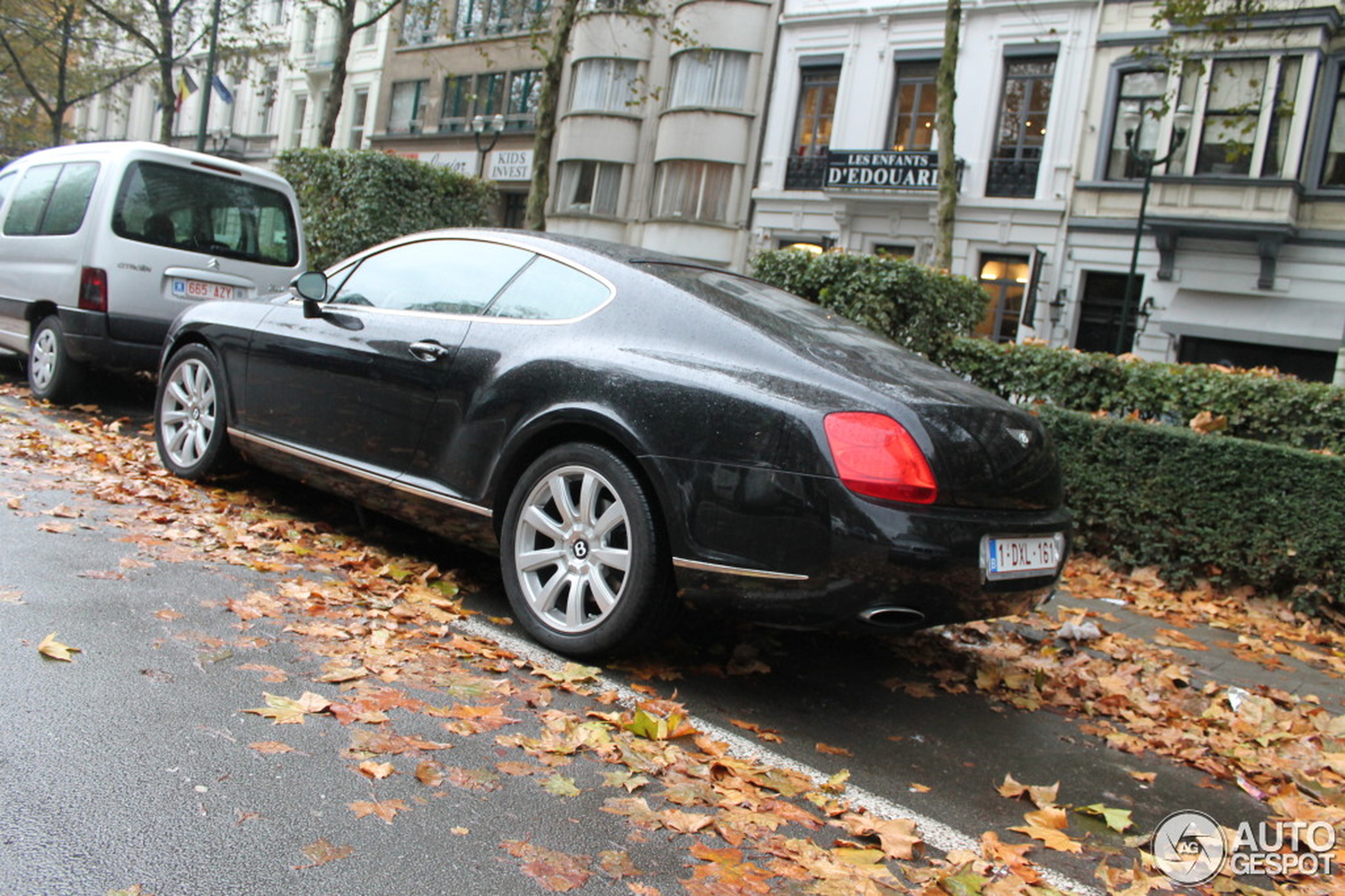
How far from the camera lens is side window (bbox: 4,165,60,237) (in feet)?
27.9

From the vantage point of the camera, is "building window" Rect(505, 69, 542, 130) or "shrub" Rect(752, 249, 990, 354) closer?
"shrub" Rect(752, 249, 990, 354)

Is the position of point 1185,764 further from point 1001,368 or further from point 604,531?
point 1001,368

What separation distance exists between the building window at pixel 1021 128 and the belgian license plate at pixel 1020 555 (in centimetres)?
2102

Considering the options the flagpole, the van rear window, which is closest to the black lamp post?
the van rear window

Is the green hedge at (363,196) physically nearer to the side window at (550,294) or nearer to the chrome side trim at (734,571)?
the side window at (550,294)

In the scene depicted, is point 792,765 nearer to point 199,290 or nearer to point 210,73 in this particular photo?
point 199,290

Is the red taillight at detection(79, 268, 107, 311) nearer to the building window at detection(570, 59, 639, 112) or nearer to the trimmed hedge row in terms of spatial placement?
the trimmed hedge row

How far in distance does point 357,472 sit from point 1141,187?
20.7 meters

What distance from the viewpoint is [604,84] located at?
101 feet

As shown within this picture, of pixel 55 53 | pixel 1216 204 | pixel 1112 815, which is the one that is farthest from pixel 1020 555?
A: pixel 55 53

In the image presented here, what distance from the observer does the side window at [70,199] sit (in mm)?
8000

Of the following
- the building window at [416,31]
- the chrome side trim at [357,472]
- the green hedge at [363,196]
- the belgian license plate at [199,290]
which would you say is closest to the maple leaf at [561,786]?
the chrome side trim at [357,472]

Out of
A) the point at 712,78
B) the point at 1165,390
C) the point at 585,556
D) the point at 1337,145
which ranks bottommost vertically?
A: the point at 585,556

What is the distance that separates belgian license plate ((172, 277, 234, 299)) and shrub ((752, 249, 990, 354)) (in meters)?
4.33
